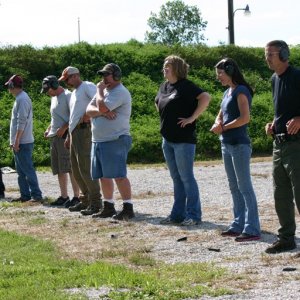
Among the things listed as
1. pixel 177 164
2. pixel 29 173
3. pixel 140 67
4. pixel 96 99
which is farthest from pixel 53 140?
pixel 140 67

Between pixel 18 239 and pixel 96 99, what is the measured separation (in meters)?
2.39

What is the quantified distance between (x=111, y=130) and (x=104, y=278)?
410 cm

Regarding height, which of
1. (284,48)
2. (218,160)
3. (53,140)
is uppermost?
(284,48)

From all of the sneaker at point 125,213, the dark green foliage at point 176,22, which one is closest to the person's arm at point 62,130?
the sneaker at point 125,213

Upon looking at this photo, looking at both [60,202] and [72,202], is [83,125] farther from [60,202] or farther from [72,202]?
[60,202]

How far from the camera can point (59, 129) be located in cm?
1315

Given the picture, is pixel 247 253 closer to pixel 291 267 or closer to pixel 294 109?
pixel 291 267

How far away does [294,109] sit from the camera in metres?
8.41

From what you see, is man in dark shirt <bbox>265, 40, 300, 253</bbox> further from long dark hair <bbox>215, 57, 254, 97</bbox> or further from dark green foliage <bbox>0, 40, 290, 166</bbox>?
dark green foliage <bbox>0, 40, 290, 166</bbox>

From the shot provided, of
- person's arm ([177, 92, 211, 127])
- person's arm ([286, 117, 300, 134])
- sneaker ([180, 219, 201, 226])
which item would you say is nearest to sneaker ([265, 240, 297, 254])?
person's arm ([286, 117, 300, 134])

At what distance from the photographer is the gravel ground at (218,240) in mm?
7291

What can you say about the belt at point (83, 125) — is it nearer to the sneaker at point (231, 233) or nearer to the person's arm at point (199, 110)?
the person's arm at point (199, 110)

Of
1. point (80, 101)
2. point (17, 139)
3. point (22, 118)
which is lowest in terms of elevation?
point (17, 139)

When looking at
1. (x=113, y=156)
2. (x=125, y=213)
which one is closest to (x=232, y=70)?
(x=113, y=156)
